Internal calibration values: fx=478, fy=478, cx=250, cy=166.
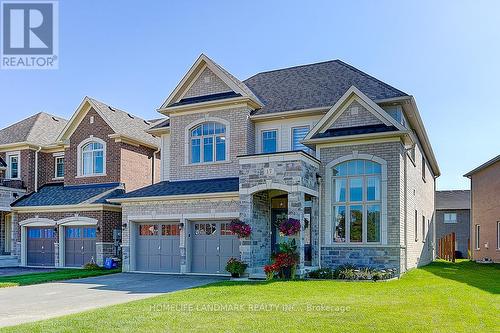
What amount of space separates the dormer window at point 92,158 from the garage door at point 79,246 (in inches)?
121

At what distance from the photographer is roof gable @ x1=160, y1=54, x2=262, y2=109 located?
2138 centimetres

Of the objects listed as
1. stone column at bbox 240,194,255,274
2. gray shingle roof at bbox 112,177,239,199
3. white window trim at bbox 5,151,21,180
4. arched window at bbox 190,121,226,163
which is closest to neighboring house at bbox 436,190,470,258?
arched window at bbox 190,121,226,163

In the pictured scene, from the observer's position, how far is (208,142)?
21734mm

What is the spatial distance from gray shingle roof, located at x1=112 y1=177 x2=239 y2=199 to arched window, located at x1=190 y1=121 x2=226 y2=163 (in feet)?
3.55

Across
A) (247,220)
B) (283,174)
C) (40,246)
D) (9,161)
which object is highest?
(9,161)

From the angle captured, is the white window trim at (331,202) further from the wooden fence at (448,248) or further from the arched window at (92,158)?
the wooden fence at (448,248)

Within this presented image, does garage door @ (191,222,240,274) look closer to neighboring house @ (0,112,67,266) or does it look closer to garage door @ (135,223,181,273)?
garage door @ (135,223,181,273)

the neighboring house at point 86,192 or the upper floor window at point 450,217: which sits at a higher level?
the neighboring house at point 86,192

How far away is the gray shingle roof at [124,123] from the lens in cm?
2522

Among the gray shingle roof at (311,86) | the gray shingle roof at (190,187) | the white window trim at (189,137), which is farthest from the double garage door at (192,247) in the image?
the gray shingle roof at (311,86)

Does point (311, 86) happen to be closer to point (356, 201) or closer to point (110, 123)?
point (356, 201)

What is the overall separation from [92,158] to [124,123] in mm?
2565

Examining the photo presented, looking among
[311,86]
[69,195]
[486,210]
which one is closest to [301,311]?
[311,86]

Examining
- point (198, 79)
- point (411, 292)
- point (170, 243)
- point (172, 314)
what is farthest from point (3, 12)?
point (411, 292)
